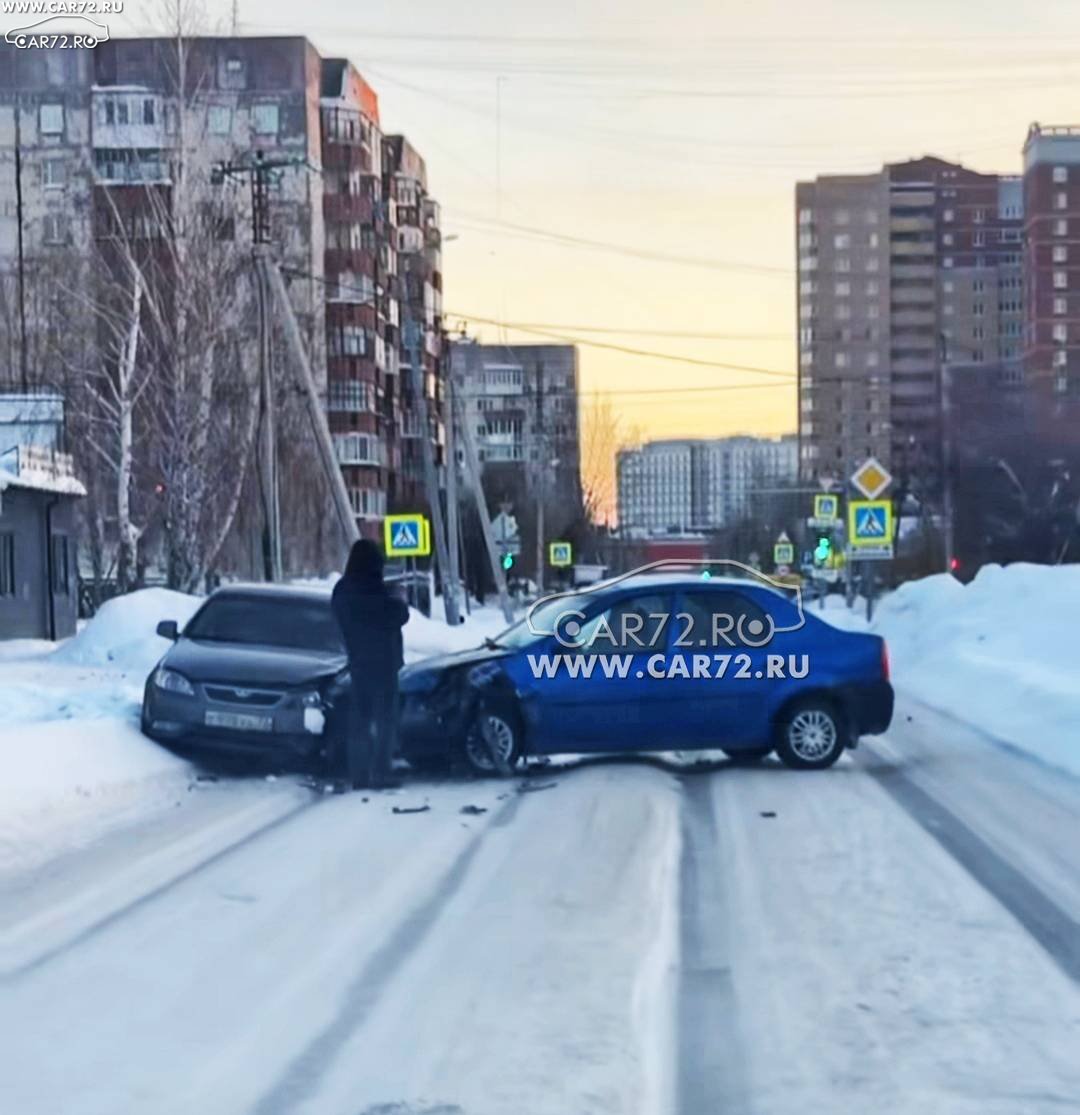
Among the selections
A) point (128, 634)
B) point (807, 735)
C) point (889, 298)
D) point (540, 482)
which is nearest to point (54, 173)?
point (540, 482)

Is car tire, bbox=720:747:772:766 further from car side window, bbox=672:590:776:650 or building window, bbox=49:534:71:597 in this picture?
building window, bbox=49:534:71:597

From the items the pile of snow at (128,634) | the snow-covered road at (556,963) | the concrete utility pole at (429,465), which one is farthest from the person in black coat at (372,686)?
the concrete utility pole at (429,465)

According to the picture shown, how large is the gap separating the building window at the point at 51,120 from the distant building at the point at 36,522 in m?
31.1

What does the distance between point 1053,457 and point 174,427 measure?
124 feet

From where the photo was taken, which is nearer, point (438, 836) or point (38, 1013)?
point (38, 1013)

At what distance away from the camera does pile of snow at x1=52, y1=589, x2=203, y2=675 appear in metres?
29.6

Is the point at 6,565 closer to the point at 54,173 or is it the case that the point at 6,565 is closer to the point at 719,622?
the point at 719,622

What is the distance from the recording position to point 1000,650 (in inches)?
1151

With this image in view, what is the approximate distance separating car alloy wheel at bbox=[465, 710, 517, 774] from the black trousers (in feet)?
2.53

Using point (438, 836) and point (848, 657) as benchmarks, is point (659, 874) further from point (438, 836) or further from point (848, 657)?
point (848, 657)

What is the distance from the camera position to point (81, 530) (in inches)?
2142

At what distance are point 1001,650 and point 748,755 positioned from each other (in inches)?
526

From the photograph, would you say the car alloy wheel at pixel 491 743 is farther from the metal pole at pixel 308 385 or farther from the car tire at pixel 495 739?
the metal pole at pixel 308 385

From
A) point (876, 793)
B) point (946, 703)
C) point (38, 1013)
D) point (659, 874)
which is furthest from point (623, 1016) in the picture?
point (946, 703)
